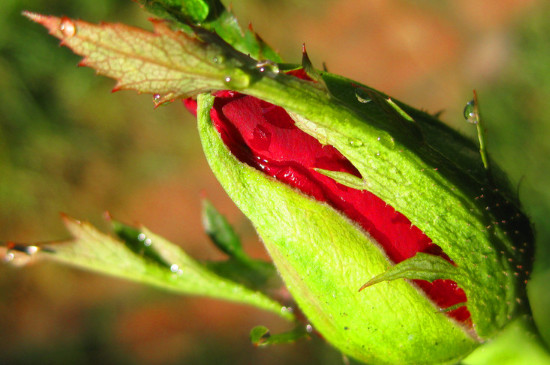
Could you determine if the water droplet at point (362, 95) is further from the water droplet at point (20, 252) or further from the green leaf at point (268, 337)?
the water droplet at point (20, 252)

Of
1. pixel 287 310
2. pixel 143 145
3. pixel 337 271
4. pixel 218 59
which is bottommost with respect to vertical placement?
pixel 143 145

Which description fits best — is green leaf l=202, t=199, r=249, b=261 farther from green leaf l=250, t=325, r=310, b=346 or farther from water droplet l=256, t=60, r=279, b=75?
water droplet l=256, t=60, r=279, b=75

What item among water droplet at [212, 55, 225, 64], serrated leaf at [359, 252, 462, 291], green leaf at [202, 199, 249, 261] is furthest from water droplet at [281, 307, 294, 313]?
water droplet at [212, 55, 225, 64]

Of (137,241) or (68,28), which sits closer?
(68,28)

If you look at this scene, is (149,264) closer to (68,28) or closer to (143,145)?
(68,28)

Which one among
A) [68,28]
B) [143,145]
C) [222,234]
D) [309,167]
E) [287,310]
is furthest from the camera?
[143,145]

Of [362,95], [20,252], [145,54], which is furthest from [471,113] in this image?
[20,252]
